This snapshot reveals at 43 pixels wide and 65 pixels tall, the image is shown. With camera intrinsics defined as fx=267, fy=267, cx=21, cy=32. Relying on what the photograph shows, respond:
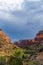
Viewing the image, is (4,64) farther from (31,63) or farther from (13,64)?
(31,63)

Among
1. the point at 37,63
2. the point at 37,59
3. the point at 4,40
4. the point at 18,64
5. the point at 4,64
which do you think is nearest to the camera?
the point at 37,63

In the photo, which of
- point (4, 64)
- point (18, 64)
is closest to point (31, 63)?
point (18, 64)

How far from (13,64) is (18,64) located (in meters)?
3.21

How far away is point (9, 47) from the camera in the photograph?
574ft

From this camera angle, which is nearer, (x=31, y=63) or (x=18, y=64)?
(x=31, y=63)

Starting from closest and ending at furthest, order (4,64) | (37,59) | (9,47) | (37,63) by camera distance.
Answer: (37,63) < (37,59) < (4,64) < (9,47)

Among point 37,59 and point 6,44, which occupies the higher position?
point 6,44

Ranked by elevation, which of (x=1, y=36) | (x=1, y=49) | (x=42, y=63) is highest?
(x=1, y=36)

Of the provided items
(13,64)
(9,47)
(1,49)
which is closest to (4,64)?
(13,64)

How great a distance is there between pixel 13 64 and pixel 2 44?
106 m

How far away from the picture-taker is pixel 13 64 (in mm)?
71875

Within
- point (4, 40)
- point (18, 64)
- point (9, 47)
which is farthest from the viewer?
point (4, 40)

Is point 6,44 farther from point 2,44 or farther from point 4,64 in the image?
point 4,64

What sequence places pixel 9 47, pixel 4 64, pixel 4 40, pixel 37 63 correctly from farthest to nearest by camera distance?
pixel 4 40 < pixel 9 47 < pixel 4 64 < pixel 37 63
